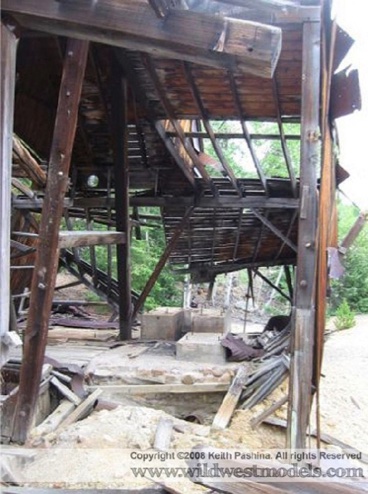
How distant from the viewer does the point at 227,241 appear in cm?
1002

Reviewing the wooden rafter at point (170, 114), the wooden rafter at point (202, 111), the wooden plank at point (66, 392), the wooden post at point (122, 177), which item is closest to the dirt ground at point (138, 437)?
the wooden plank at point (66, 392)

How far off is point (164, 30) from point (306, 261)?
2038 millimetres

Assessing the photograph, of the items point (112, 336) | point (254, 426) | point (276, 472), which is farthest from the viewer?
point (112, 336)

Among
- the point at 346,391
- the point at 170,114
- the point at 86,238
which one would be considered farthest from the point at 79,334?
the point at 346,391

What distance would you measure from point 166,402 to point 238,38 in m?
3.97

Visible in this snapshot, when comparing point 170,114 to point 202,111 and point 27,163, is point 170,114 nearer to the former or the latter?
point 202,111

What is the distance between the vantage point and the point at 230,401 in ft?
15.6

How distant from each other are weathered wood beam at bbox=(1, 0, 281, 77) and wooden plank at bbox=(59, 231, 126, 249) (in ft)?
5.56

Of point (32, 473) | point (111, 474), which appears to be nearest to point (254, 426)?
point (111, 474)

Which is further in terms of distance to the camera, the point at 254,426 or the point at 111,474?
the point at 254,426

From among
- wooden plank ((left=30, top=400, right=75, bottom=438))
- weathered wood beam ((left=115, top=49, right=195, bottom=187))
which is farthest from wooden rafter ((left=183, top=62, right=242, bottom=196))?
wooden plank ((left=30, top=400, right=75, bottom=438))

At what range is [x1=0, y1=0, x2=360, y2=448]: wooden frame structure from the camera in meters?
2.83

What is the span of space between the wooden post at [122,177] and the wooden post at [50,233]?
2375 millimetres

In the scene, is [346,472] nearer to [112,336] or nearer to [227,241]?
[112,336]
